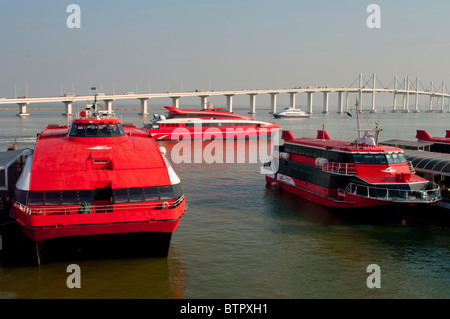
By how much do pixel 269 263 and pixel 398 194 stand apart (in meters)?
9.87

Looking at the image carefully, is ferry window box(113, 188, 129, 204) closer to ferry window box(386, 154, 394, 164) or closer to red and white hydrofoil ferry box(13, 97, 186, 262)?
red and white hydrofoil ferry box(13, 97, 186, 262)

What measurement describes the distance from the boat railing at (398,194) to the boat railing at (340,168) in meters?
1.24

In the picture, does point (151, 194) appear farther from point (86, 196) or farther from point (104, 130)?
point (104, 130)

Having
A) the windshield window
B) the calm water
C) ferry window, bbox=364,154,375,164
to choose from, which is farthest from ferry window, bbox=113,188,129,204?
ferry window, bbox=364,154,375,164

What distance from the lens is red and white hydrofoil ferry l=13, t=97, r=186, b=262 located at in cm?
1834

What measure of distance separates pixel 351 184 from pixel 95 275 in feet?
53.0

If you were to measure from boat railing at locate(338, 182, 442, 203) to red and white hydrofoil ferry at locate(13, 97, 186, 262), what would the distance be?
12.0 meters

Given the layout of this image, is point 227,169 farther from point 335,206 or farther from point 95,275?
point 95,275

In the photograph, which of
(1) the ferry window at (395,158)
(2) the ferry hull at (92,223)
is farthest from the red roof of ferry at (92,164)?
(1) the ferry window at (395,158)

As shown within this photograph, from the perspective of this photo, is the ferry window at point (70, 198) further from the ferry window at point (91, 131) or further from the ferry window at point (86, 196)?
the ferry window at point (91, 131)

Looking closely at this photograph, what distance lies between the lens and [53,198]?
18.9 metres

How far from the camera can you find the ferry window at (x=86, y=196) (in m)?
19.0

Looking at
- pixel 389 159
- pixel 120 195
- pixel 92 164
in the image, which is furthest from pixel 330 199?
pixel 92 164

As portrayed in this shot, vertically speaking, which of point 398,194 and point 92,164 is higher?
point 92,164
